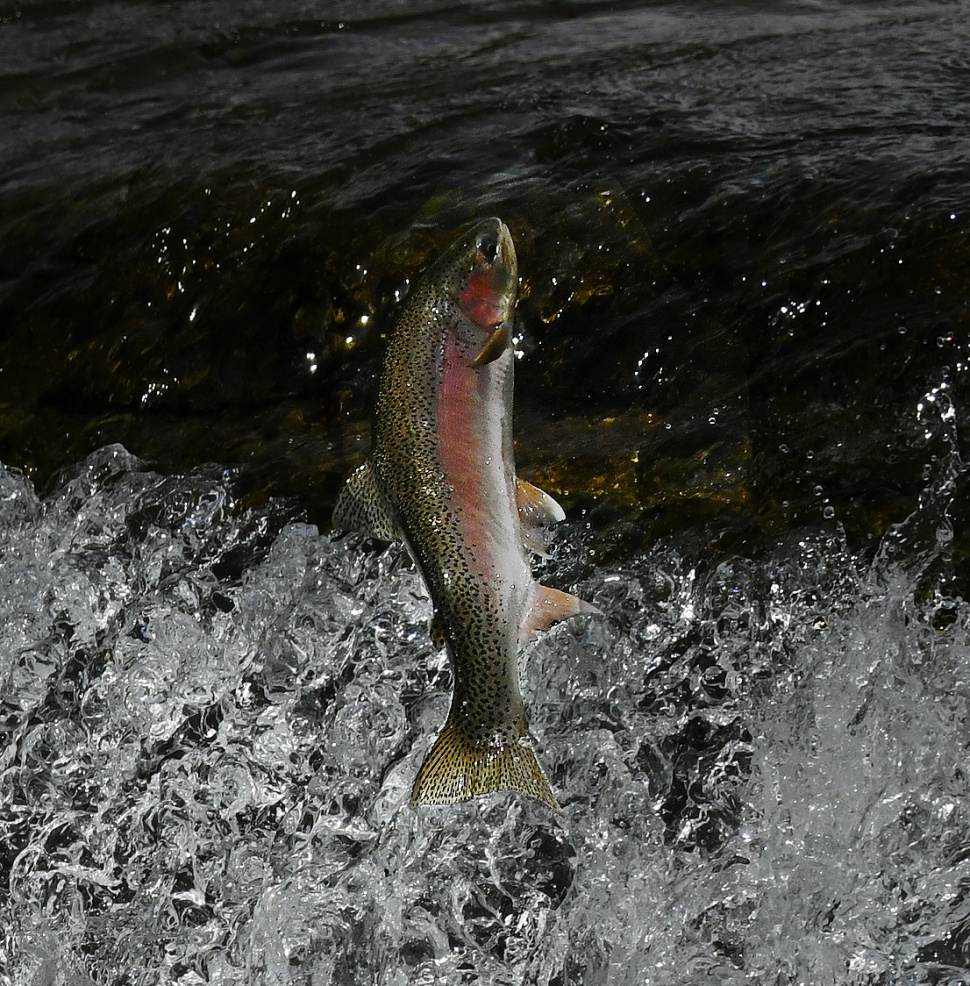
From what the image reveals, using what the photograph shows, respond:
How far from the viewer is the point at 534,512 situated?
9.32ft

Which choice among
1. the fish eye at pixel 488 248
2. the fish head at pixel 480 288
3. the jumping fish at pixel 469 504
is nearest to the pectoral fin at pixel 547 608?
the jumping fish at pixel 469 504

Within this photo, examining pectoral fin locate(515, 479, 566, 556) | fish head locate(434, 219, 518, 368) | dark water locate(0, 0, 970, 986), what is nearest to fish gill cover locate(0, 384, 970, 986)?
dark water locate(0, 0, 970, 986)

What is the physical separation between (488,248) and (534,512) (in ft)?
2.00

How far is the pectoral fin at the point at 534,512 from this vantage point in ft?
9.27

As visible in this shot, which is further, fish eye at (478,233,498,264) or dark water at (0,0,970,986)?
dark water at (0,0,970,986)

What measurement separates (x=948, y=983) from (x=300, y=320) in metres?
2.83

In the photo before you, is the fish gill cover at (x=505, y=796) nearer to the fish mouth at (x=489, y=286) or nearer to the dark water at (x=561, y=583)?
the dark water at (x=561, y=583)

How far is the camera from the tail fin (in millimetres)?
2750

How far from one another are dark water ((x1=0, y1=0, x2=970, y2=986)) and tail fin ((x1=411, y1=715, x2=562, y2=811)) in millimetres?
745

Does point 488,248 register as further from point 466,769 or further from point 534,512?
point 466,769

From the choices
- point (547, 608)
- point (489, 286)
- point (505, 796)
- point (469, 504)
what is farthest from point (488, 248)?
point (505, 796)

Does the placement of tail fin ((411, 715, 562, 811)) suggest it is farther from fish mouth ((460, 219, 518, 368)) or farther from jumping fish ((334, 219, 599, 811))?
fish mouth ((460, 219, 518, 368))

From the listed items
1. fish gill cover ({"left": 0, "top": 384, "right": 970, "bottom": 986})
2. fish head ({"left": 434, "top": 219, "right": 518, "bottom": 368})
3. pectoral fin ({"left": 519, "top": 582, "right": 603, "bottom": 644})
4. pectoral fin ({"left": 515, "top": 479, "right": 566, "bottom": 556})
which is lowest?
fish gill cover ({"left": 0, "top": 384, "right": 970, "bottom": 986})

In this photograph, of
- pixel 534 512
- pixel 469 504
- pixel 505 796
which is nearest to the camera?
pixel 469 504
